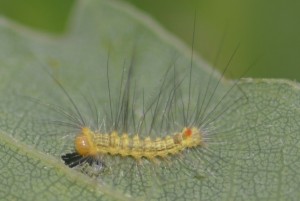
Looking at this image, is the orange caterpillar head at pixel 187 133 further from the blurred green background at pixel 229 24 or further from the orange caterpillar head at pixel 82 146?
the blurred green background at pixel 229 24

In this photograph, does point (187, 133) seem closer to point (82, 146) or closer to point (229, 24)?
point (82, 146)

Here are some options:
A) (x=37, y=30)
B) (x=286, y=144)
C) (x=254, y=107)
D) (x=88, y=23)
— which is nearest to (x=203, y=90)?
(x=254, y=107)

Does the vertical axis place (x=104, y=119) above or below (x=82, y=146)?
above

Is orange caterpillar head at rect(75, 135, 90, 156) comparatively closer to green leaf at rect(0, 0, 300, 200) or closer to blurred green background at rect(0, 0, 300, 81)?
green leaf at rect(0, 0, 300, 200)

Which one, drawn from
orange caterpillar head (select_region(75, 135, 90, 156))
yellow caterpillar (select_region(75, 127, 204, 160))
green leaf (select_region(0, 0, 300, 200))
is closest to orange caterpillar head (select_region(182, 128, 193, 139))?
yellow caterpillar (select_region(75, 127, 204, 160))

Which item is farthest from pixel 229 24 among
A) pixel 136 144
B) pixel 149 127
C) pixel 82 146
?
pixel 82 146
